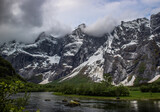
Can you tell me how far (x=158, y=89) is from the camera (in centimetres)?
15725

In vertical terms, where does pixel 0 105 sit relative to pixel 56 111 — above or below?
above

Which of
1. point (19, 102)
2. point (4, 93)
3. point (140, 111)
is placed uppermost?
point (4, 93)

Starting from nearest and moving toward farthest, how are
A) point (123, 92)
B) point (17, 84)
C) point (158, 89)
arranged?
point (17, 84)
point (123, 92)
point (158, 89)

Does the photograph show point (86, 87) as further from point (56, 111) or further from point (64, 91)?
point (56, 111)

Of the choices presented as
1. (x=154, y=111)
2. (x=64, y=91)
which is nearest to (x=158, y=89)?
(x=64, y=91)

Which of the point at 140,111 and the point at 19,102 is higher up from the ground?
the point at 19,102

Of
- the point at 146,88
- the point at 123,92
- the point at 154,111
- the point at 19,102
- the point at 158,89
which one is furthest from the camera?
the point at 146,88

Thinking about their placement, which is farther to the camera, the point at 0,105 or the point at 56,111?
the point at 56,111

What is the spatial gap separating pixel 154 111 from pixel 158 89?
107780 millimetres

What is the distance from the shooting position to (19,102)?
671 inches

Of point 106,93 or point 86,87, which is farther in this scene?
point 86,87

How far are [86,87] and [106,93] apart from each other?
24.0 metres

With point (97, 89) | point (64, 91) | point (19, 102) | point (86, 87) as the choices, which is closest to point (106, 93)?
Result: point (97, 89)

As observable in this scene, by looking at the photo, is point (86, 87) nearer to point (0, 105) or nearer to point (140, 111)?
point (140, 111)
